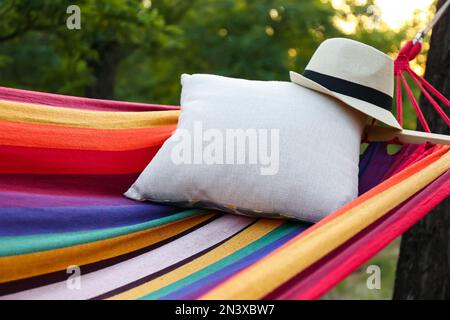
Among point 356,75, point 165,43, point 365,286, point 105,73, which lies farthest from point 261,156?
point 105,73

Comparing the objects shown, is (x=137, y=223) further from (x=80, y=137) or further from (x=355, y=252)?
(x=355, y=252)

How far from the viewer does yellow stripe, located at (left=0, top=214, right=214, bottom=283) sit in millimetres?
1202

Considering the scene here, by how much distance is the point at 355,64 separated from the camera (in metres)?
1.57

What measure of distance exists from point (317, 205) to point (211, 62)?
328 cm

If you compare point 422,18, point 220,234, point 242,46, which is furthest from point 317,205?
point 422,18

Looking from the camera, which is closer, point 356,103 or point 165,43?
point 356,103

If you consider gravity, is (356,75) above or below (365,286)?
above

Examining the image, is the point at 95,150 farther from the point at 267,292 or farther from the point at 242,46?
the point at 242,46

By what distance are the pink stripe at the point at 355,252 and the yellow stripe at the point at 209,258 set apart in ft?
0.95

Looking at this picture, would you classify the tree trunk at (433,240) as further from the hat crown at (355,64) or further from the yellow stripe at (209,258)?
the yellow stripe at (209,258)

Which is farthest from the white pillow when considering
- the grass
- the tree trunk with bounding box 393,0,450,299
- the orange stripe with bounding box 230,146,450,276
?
the grass

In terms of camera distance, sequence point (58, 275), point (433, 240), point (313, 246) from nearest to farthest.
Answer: point (313, 246), point (58, 275), point (433, 240)

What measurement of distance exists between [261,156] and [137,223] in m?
0.32

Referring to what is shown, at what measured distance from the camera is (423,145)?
1.54 meters
